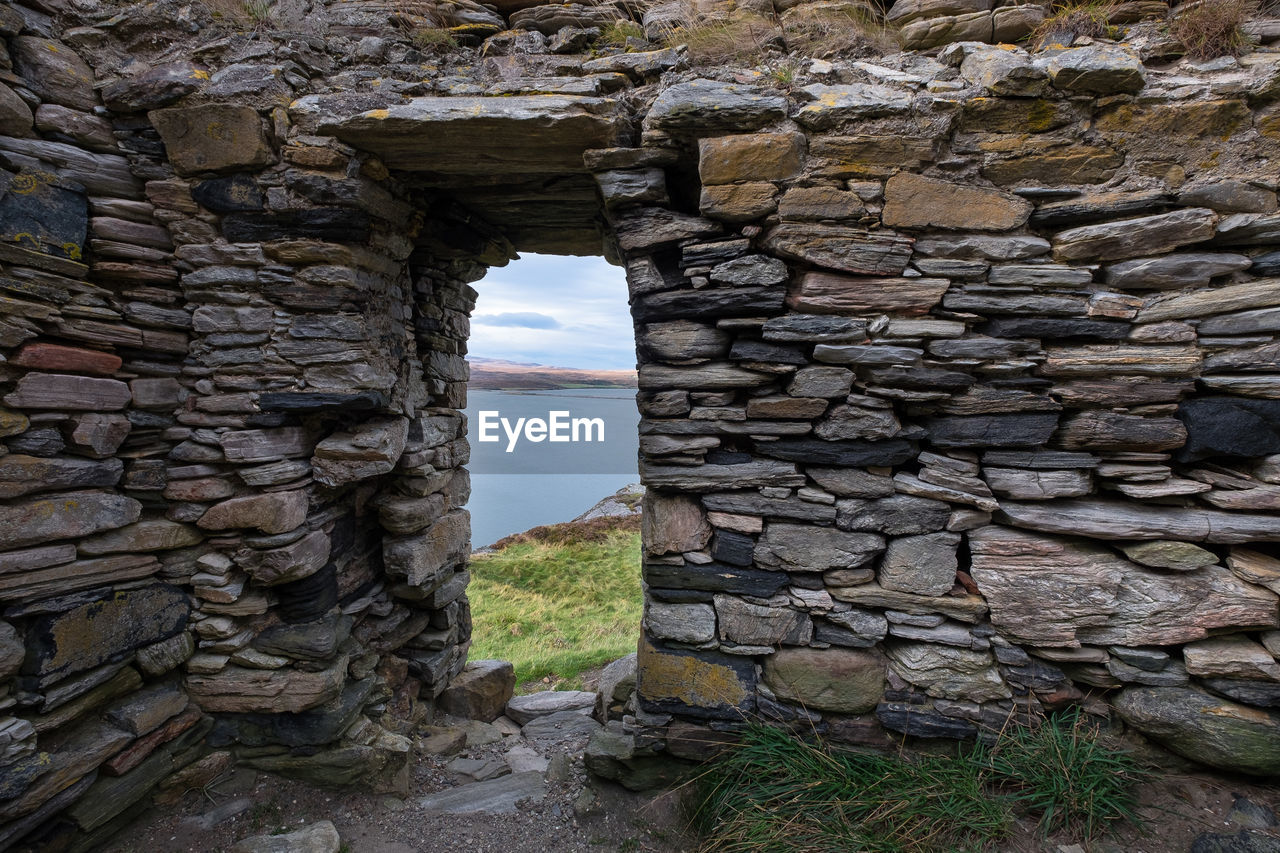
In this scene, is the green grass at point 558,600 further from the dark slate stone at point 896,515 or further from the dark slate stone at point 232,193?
the dark slate stone at point 232,193

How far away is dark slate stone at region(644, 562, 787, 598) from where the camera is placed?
2.90 meters

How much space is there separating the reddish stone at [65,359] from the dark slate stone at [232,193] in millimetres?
935

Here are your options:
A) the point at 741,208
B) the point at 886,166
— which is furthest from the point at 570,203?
the point at 886,166

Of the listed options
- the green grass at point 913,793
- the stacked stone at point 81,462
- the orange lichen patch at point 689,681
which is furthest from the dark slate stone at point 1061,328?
the stacked stone at point 81,462

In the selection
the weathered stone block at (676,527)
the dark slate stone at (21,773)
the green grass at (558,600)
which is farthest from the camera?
the green grass at (558,600)

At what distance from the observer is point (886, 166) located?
8.70ft

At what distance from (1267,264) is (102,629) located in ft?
18.4

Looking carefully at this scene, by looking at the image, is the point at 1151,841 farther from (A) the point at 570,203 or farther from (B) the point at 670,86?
(A) the point at 570,203

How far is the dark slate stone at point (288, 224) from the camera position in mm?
3020

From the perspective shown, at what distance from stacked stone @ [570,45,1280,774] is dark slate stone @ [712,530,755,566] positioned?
0.01m

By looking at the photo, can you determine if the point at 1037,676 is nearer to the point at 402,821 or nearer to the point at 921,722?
the point at 921,722

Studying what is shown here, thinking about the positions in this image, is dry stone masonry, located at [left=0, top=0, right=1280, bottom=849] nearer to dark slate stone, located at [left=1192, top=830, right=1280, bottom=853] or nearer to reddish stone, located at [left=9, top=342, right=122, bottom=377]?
reddish stone, located at [left=9, top=342, right=122, bottom=377]

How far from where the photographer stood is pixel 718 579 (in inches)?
116

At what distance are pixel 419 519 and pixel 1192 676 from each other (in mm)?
4308
